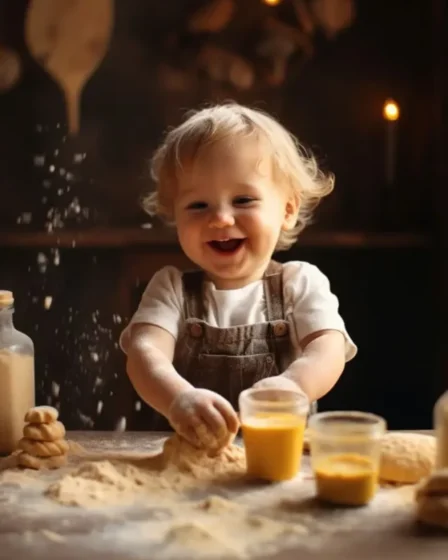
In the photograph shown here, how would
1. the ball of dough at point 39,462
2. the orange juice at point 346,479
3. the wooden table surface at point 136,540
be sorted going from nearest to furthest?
the wooden table surface at point 136,540
the orange juice at point 346,479
the ball of dough at point 39,462

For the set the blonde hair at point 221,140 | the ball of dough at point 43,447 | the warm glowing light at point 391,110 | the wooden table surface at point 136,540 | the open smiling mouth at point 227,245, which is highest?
the warm glowing light at point 391,110

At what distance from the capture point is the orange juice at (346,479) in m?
0.84

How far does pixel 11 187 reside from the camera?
6.84 feet

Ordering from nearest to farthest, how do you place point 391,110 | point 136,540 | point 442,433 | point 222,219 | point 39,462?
point 136,540, point 442,433, point 39,462, point 222,219, point 391,110

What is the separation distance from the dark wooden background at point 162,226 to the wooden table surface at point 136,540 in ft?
3.93

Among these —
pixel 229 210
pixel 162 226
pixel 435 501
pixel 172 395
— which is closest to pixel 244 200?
pixel 229 210

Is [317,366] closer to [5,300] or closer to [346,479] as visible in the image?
[346,479]

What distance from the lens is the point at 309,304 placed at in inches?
45.5

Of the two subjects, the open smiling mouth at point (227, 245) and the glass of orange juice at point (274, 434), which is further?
the open smiling mouth at point (227, 245)

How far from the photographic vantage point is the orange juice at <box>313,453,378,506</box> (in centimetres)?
84

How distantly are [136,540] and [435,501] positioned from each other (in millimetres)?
288

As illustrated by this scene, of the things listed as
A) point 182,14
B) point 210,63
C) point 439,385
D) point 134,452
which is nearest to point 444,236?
point 439,385

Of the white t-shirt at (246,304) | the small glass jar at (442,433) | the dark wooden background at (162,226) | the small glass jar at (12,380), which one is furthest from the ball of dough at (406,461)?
the dark wooden background at (162,226)

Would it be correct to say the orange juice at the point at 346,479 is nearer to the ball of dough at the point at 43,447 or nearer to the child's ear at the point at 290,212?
the ball of dough at the point at 43,447
